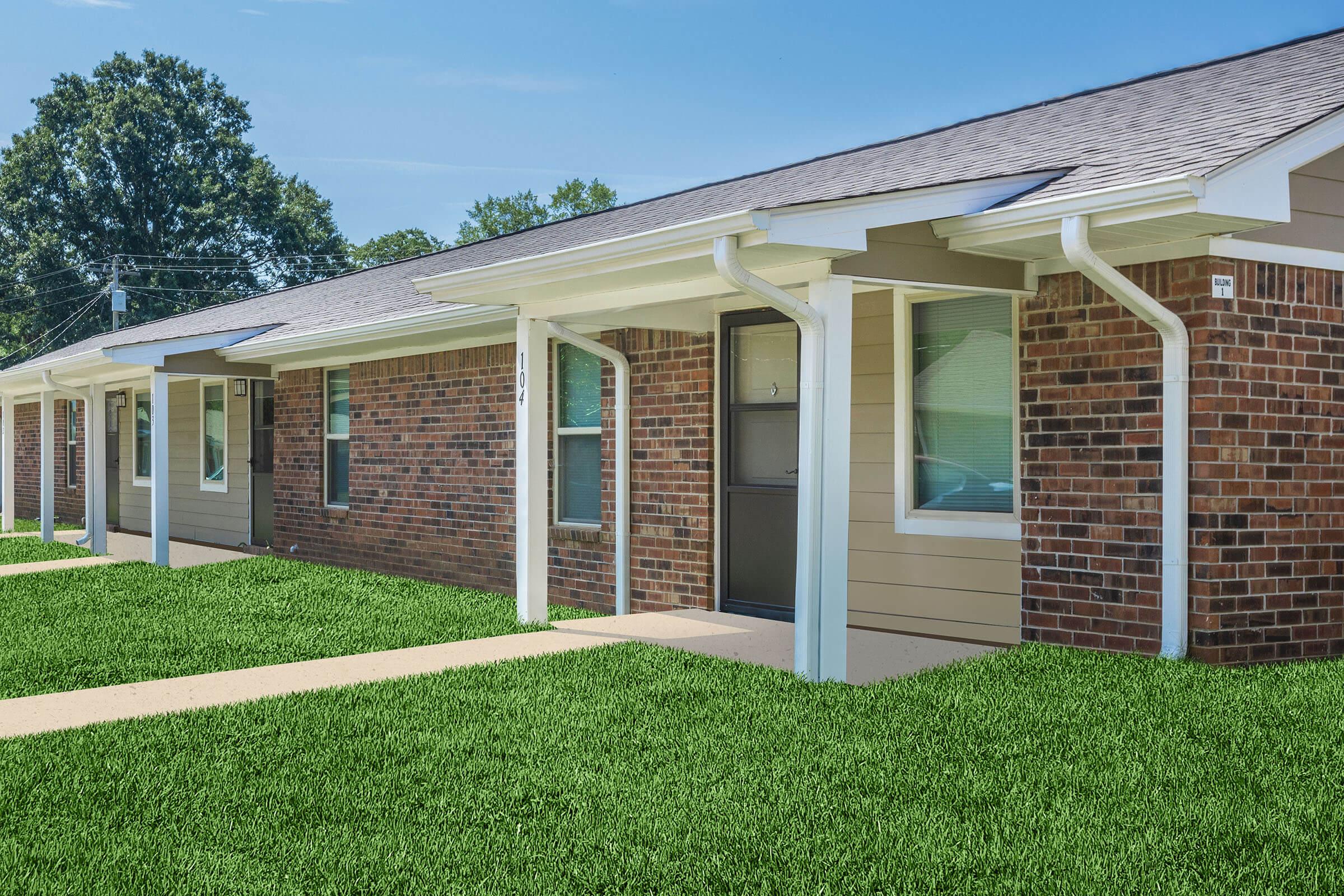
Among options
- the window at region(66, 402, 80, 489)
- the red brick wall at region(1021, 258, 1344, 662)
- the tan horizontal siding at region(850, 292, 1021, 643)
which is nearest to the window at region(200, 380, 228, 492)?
the window at region(66, 402, 80, 489)

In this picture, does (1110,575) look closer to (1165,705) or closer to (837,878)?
(1165,705)

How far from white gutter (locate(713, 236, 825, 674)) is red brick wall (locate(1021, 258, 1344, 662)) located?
176cm

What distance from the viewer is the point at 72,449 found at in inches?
938

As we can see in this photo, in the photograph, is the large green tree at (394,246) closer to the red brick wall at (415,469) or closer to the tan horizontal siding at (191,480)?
the tan horizontal siding at (191,480)

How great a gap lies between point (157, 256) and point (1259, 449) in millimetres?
44121

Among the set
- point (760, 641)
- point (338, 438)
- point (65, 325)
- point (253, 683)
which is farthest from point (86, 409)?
point (65, 325)

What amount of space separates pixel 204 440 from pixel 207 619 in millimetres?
9145

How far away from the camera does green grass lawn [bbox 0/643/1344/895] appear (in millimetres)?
3863

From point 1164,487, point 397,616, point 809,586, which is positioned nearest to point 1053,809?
point 809,586

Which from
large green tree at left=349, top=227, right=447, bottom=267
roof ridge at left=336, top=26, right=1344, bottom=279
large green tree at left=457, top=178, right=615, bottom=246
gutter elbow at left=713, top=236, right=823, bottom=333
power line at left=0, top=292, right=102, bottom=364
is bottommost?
gutter elbow at left=713, top=236, right=823, bottom=333

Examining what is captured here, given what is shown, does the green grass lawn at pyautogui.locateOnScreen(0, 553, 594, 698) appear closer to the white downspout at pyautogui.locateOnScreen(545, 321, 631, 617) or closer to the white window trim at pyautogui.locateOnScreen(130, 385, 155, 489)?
the white downspout at pyautogui.locateOnScreen(545, 321, 631, 617)

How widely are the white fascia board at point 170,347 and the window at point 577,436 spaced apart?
501 centimetres

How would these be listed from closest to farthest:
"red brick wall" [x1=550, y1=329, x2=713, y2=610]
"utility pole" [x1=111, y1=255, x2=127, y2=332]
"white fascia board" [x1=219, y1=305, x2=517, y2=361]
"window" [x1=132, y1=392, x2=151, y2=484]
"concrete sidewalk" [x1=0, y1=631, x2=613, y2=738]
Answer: "concrete sidewalk" [x1=0, y1=631, x2=613, y2=738] < "red brick wall" [x1=550, y1=329, x2=713, y2=610] < "white fascia board" [x1=219, y1=305, x2=517, y2=361] < "window" [x1=132, y1=392, x2=151, y2=484] < "utility pole" [x1=111, y1=255, x2=127, y2=332]

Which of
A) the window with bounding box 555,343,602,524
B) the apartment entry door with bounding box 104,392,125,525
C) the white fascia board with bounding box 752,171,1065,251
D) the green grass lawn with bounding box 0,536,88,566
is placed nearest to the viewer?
the white fascia board with bounding box 752,171,1065,251
